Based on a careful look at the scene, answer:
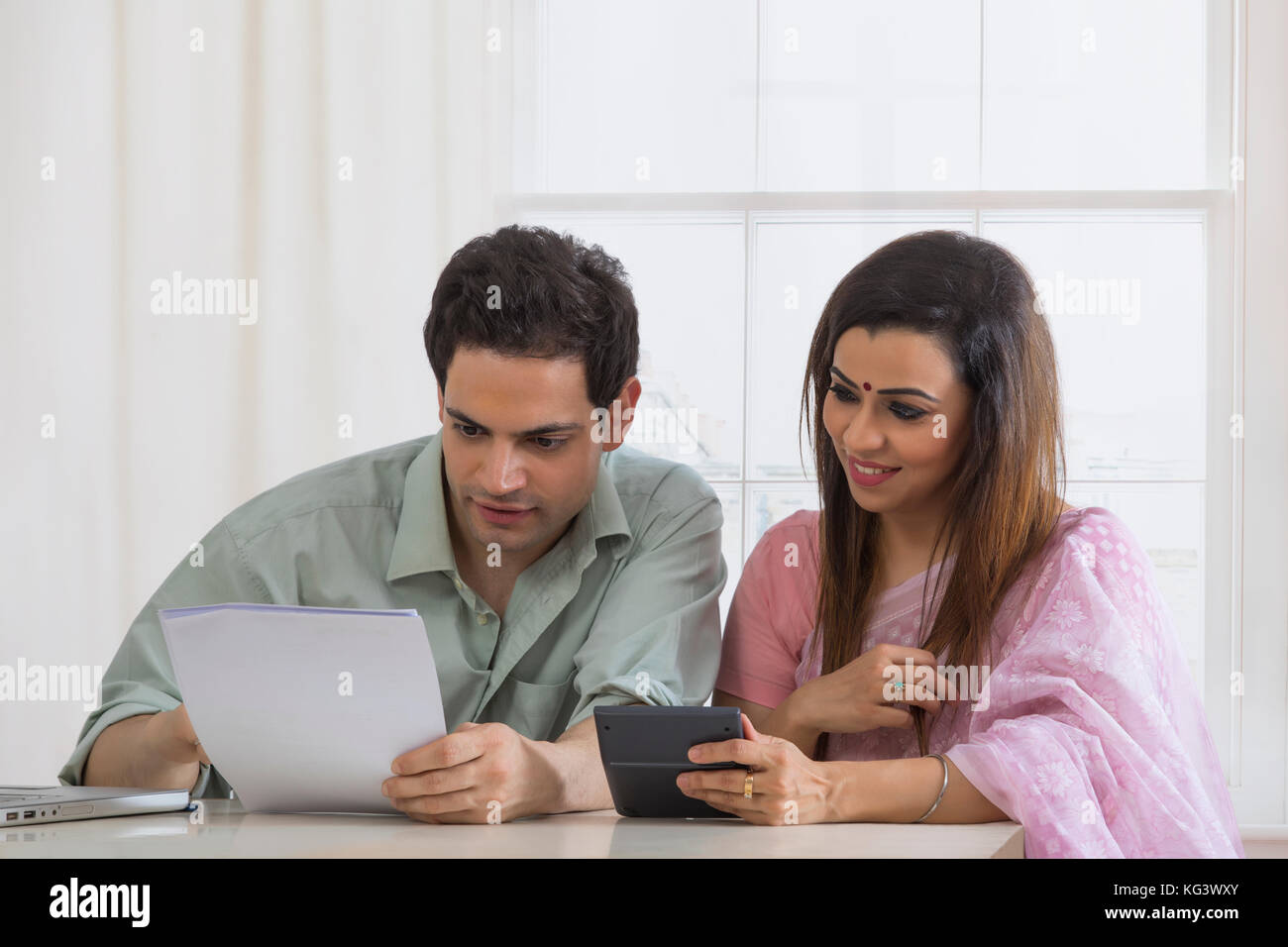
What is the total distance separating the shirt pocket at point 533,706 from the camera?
59.7 inches

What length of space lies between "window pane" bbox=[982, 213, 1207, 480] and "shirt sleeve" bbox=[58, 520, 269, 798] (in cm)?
173

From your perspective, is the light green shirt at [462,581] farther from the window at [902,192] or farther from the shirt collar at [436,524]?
the window at [902,192]

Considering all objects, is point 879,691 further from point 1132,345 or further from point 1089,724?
point 1132,345

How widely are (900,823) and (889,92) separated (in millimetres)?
1891

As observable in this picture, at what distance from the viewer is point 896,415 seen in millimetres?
1439

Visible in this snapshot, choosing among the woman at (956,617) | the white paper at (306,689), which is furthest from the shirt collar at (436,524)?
the white paper at (306,689)

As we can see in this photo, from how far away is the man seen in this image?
1.41m

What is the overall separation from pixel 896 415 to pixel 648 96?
1468mm

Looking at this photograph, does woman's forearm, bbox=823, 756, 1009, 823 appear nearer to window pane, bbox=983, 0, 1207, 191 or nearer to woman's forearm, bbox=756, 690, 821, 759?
woman's forearm, bbox=756, 690, 821, 759

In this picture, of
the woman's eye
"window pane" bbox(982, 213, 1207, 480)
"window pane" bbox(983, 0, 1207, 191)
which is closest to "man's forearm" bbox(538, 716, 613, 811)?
the woman's eye

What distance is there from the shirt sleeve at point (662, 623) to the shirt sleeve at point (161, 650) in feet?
1.49

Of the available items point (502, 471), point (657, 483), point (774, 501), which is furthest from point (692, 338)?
point (502, 471)

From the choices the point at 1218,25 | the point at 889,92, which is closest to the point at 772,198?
the point at 889,92
